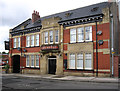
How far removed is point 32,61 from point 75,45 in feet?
29.0

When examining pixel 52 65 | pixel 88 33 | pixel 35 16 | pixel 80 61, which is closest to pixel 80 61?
pixel 80 61

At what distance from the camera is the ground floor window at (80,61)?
58.2ft

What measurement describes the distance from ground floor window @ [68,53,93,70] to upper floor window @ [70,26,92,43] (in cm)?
202

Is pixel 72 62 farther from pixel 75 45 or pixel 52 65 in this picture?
pixel 52 65

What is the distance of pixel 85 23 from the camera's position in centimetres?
1822

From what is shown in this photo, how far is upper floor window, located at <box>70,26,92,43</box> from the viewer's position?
1803 cm

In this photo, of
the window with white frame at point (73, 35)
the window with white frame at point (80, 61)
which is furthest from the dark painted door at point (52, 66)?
the window with white frame at point (73, 35)

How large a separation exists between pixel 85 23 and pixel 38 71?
35.7 feet

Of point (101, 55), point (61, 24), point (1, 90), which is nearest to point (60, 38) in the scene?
point (61, 24)

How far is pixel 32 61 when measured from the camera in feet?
77.6

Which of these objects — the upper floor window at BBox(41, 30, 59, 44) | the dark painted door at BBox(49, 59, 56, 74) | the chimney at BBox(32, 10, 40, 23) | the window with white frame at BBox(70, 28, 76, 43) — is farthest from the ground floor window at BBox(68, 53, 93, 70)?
the chimney at BBox(32, 10, 40, 23)

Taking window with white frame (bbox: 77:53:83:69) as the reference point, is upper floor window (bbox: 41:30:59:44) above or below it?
above

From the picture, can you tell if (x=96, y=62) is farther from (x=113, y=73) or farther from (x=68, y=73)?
(x=68, y=73)

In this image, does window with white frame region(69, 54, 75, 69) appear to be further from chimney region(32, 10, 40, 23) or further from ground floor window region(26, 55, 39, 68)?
chimney region(32, 10, 40, 23)
